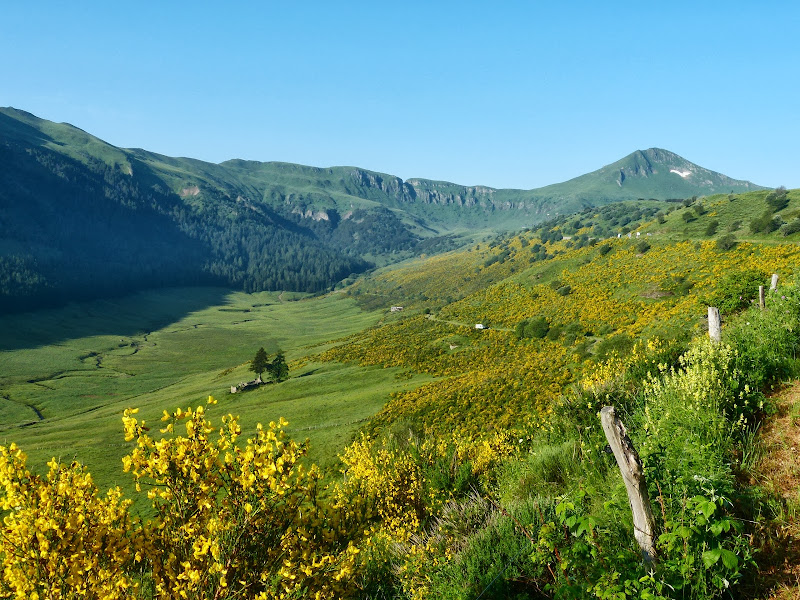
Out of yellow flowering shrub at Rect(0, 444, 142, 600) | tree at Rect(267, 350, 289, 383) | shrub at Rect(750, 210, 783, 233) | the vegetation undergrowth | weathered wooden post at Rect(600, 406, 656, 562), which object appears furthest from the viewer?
tree at Rect(267, 350, 289, 383)

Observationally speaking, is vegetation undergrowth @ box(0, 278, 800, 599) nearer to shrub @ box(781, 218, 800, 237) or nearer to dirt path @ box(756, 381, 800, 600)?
dirt path @ box(756, 381, 800, 600)

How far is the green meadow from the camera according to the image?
5981 cm

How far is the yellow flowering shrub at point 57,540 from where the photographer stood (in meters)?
5.32

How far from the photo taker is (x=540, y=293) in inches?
3686

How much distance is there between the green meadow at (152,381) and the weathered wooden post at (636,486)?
699 centimetres

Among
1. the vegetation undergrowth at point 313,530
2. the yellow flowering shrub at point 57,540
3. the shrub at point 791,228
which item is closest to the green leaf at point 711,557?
the vegetation undergrowth at point 313,530

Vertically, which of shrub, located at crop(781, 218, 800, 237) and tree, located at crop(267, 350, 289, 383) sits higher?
shrub, located at crop(781, 218, 800, 237)

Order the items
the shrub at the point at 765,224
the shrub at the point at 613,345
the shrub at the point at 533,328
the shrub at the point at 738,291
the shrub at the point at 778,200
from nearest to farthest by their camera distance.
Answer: the shrub at the point at 738,291 → the shrub at the point at 613,345 → the shrub at the point at 533,328 → the shrub at the point at 765,224 → the shrub at the point at 778,200

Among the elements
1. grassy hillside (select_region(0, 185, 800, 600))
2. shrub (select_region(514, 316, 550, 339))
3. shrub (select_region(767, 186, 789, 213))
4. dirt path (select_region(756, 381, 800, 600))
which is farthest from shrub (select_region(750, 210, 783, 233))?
dirt path (select_region(756, 381, 800, 600))

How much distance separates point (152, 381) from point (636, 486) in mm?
130354

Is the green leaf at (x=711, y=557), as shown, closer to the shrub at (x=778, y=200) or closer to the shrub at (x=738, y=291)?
the shrub at (x=738, y=291)

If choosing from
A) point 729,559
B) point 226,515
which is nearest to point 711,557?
point 729,559

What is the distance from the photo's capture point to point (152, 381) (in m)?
115

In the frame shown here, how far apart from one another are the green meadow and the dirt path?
9008 millimetres
